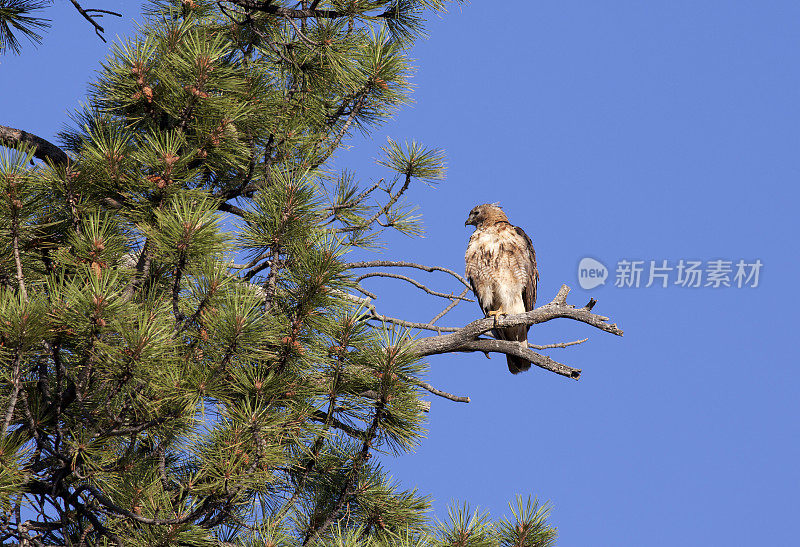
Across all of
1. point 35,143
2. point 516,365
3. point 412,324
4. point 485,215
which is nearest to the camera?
point 35,143

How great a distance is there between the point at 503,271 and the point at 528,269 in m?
0.23

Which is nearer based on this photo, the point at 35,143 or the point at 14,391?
the point at 14,391

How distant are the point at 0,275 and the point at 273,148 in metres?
1.75

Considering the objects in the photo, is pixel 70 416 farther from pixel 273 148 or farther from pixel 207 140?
pixel 273 148

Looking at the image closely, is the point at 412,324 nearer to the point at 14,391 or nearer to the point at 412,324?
the point at 412,324

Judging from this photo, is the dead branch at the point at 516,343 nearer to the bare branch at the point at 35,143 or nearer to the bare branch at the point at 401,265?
the bare branch at the point at 401,265

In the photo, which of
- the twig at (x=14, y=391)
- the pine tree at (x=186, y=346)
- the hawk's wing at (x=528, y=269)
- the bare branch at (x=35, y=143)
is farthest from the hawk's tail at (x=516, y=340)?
the twig at (x=14, y=391)

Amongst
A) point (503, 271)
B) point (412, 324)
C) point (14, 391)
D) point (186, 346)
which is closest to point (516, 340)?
point (503, 271)

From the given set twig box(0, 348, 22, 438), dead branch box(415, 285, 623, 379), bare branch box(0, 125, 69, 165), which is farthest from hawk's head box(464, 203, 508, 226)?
twig box(0, 348, 22, 438)

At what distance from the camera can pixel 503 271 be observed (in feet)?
23.0

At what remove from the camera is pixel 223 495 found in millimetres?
3795

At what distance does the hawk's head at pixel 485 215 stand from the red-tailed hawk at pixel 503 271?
20 centimetres

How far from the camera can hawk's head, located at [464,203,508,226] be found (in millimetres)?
7477

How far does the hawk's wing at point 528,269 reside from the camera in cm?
705
